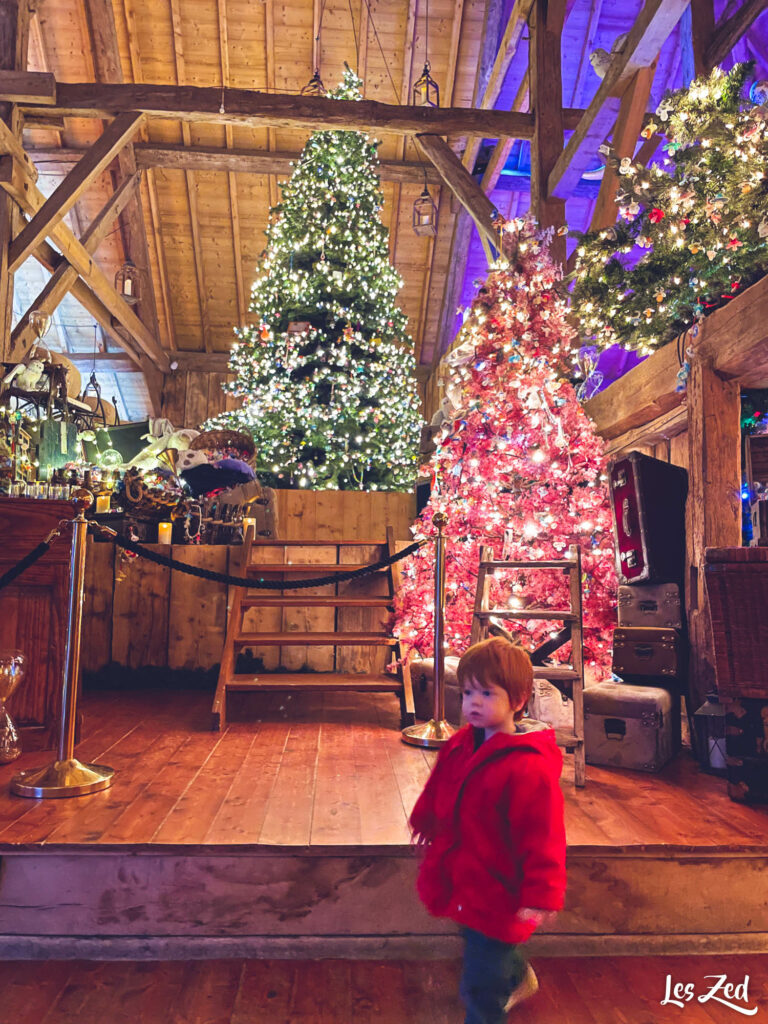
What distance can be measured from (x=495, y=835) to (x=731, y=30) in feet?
19.4

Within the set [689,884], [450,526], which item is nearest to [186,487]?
[450,526]

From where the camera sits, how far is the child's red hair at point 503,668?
1.55 m

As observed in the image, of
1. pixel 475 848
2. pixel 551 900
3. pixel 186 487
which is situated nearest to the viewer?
pixel 551 900

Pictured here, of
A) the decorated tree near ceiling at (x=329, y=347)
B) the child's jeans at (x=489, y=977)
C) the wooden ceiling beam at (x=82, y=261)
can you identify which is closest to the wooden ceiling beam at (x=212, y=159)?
the wooden ceiling beam at (x=82, y=261)

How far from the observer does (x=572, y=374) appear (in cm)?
502

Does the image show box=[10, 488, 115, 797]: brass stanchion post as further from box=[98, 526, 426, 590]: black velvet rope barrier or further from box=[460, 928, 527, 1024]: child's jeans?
box=[460, 928, 527, 1024]: child's jeans

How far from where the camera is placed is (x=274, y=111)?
683 cm

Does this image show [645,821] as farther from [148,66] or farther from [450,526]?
[148,66]

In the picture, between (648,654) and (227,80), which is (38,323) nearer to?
(227,80)

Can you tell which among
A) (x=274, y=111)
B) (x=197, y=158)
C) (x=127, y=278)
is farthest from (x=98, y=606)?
(x=197, y=158)

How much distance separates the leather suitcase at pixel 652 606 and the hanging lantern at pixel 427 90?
24.5ft

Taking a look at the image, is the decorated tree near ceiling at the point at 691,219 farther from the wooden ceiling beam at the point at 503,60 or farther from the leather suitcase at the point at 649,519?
the wooden ceiling beam at the point at 503,60

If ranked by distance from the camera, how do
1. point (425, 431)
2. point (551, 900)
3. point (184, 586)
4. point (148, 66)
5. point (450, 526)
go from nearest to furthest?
point (551, 900)
point (450, 526)
point (184, 586)
point (148, 66)
point (425, 431)

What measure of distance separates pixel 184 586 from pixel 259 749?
194 cm
